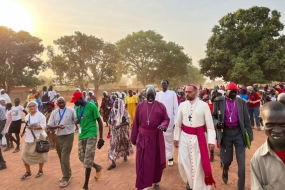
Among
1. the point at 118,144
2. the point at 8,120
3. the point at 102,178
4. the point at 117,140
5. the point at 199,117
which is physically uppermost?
the point at 199,117

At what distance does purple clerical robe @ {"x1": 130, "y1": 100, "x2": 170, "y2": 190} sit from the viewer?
4.19 meters

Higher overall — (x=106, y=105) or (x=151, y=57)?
(x=151, y=57)

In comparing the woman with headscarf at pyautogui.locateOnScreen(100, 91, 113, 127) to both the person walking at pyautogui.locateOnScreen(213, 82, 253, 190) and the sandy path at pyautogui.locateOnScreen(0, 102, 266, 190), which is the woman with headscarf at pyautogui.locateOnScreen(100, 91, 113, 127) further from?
the person walking at pyautogui.locateOnScreen(213, 82, 253, 190)

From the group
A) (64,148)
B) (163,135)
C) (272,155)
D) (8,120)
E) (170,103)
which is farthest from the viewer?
(8,120)

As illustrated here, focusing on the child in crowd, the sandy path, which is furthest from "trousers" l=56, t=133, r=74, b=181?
the child in crowd

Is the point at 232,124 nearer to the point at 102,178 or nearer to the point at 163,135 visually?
the point at 163,135

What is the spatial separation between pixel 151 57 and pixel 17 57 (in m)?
22.8

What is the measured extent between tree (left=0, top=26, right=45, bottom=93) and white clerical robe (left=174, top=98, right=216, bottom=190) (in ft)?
87.8

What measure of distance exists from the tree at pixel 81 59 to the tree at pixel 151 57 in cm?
1151

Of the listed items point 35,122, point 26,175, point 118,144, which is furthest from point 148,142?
point 26,175

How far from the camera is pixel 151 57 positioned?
42281 mm

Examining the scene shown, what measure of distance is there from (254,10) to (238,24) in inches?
76.3

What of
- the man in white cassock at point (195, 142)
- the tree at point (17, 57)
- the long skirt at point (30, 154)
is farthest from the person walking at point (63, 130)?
the tree at point (17, 57)

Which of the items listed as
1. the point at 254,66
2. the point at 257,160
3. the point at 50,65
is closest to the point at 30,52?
the point at 50,65
